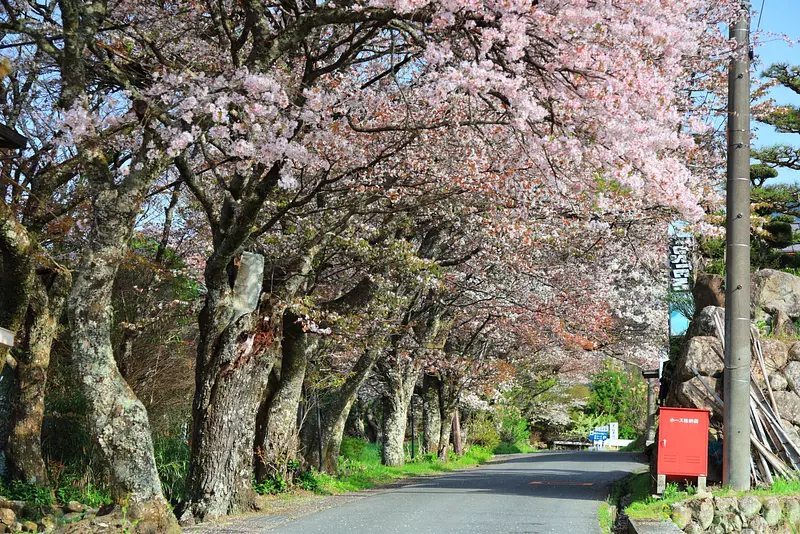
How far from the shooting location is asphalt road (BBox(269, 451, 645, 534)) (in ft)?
40.1

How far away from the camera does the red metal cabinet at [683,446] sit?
1438cm

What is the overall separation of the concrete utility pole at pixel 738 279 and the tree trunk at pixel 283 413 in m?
7.90

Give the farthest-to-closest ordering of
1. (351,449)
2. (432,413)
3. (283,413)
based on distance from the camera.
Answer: (432,413) → (351,449) → (283,413)

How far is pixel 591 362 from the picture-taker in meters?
47.4

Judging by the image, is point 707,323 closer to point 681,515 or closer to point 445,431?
point 681,515

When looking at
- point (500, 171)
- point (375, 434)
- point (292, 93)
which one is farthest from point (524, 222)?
point (375, 434)

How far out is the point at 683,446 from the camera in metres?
14.4

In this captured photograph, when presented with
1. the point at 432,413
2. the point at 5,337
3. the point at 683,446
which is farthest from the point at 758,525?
the point at 432,413

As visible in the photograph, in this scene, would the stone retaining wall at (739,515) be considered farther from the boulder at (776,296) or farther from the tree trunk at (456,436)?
the tree trunk at (456,436)

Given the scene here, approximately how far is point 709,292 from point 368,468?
32.7ft

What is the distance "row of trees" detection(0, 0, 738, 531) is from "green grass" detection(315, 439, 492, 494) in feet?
3.02

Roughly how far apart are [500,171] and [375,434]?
29.1 metres

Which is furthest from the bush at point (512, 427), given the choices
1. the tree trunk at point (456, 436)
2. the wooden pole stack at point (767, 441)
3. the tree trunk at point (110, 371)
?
the tree trunk at point (110, 371)

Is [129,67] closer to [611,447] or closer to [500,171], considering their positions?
[500,171]
